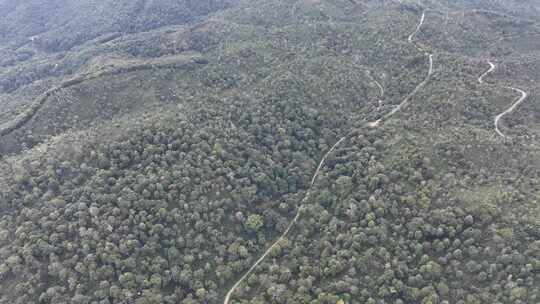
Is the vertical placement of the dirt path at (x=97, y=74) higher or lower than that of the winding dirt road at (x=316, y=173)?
higher

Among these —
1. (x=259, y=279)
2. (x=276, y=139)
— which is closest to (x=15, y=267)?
(x=259, y=279)

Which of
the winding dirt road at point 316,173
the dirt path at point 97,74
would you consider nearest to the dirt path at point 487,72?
the winding dirt road at point 316,173

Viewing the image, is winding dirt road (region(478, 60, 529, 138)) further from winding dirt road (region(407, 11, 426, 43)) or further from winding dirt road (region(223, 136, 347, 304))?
winding dirt road (region(223, 136, 347, 304))

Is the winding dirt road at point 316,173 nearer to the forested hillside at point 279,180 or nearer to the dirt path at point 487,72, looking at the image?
the forested hillside at point 279,180

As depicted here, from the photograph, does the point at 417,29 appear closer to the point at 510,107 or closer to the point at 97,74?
the point at 510,107

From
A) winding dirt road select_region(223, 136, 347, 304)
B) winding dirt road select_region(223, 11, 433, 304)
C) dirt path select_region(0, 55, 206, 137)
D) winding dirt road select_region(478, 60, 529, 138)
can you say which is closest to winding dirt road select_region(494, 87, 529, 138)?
winding dirt road select_region(478, 60, 529, 138)

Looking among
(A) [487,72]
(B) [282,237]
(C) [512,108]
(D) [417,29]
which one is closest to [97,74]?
(B) [282,237]

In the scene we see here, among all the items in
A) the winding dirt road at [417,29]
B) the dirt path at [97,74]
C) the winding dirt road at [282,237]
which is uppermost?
the dirt path at [97,74]

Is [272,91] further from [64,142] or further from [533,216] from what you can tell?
[533,216]

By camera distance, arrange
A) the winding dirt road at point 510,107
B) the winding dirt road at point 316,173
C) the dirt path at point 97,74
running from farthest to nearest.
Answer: the dirt path at point 97,74, the winding dirt road at point 510,107, the winding dirt road at point 316,173
